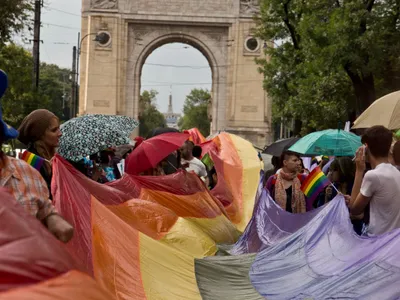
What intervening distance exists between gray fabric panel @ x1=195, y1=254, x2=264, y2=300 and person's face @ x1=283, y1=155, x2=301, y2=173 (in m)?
1.17

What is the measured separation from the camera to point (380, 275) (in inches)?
238

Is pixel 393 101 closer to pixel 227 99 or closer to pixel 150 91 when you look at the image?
pixel 227 99

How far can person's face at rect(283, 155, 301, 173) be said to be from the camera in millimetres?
9867

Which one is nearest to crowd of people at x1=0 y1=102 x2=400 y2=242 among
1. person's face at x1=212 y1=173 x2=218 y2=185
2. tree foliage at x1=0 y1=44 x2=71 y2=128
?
person's face at x1=212 y1=173 x2=218 y2=185

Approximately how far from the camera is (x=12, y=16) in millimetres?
23969

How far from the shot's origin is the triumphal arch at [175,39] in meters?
50.5

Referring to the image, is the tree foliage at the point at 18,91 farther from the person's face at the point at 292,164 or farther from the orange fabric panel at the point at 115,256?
the orange fabric panel at the point at 115,256

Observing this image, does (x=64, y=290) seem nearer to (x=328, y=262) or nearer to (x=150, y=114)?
(x=328, y=262)

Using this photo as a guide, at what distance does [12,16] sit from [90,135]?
15.9 metres

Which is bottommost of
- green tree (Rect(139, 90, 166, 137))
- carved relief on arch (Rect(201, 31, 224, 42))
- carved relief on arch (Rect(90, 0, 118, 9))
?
green tree (Rect(139, 90, 166, 137))

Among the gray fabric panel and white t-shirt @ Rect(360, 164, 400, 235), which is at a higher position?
white t-shirt @ Rect(360, 164, 400, 235)

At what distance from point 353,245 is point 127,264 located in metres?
1.96

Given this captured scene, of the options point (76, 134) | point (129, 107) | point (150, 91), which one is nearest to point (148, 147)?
point (76, 134)

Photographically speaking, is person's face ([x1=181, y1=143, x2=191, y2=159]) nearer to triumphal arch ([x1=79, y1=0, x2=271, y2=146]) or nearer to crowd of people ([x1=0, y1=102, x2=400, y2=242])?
crowd of people ([x1=0, y1=102, x2=400, y2=242])
